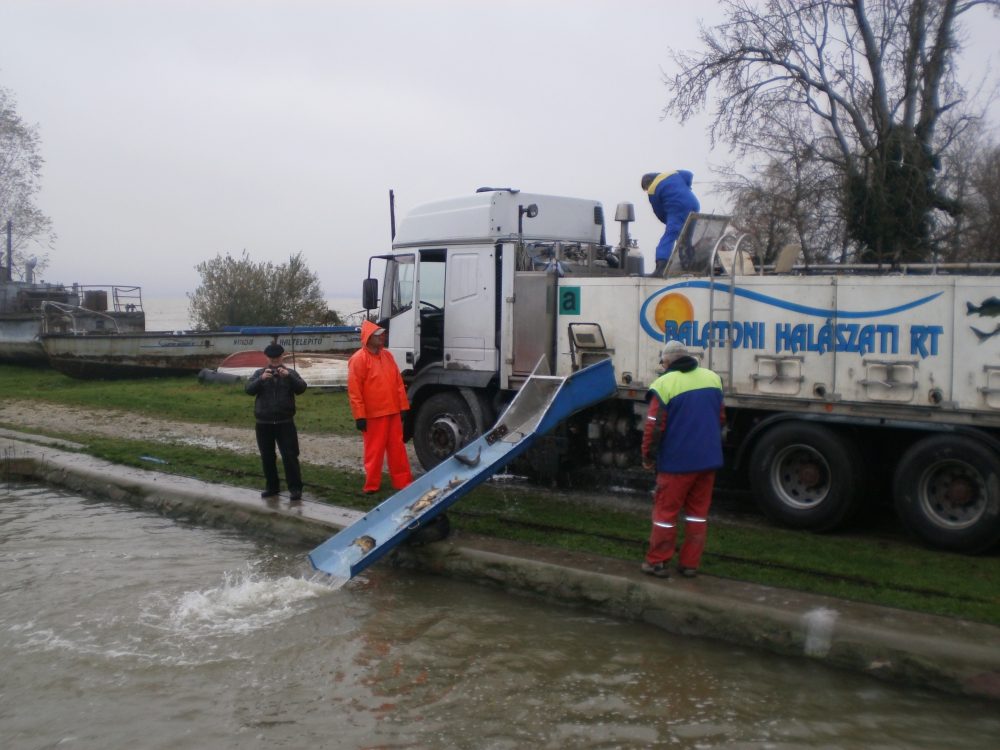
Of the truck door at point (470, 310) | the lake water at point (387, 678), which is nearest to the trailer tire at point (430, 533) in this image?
the lake water at point (387, 678)

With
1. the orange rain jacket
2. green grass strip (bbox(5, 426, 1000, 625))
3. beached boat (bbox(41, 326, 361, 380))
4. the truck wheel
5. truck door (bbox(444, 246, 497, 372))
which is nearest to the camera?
green grass strip (bbox(5, 426, 1000, 625))

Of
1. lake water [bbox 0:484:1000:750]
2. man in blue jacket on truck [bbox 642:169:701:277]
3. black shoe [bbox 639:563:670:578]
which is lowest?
lake water [bbox 0:484:1000:750]

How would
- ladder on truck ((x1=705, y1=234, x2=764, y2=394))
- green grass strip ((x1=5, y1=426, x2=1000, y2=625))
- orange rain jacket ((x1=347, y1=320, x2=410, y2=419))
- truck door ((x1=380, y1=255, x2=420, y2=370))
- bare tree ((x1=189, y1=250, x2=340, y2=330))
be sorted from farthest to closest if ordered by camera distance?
1. bare tree ((x1=189, y1=250, x2=340, y2=330))
2. truck door ((x1=380, y1=255, x2=420, y2=370))
3. orange rain jacket ((x1=347, y1=320, x2=410, y2=419))
4. ladder on truck ((x1=705, y1=234, x2=764, y2=394))
5. green grass strip ((x1=5, y1=426, x2=1000, y2=625))

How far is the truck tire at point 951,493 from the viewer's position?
685 centimetres

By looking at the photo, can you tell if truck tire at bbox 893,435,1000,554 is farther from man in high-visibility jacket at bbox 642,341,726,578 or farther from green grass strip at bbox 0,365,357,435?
green grass strip at bbox 0,365,357,435

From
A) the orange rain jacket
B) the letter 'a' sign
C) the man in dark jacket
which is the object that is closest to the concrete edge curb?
the man in dark jacket

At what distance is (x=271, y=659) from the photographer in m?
5.71

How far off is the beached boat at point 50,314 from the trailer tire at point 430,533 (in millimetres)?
23313

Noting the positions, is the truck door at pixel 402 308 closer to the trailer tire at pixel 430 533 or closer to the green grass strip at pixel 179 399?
the trailer tire at pixel 430 533

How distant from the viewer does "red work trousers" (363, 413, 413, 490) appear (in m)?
9.12

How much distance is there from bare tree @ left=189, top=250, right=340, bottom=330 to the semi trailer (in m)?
23.6

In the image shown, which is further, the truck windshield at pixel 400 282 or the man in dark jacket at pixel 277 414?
the truck windshield at pixel 400 282

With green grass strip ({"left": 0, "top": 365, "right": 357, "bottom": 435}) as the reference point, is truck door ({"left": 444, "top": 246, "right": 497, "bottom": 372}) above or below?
above

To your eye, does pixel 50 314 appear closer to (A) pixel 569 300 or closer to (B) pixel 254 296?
(B) pixel 254 296
